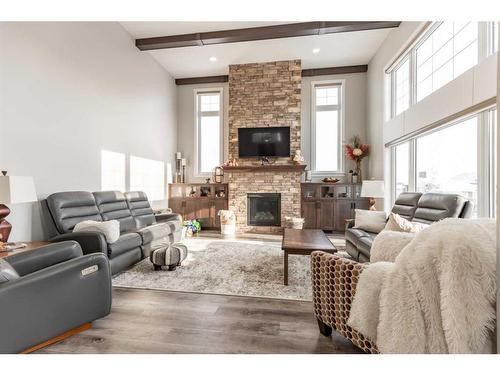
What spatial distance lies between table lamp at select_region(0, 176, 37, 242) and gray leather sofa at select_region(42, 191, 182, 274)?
0.43m

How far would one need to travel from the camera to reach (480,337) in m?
0.94

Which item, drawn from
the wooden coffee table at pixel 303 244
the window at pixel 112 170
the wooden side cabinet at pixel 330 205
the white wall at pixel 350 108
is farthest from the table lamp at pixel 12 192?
the white wall at pixel 350 108

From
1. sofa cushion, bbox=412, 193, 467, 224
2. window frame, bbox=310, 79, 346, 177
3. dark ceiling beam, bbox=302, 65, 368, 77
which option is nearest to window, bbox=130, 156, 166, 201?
window frame, bbox=310, 79, 346, 177

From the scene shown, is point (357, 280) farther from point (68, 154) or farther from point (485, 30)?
A: point (68, 154)

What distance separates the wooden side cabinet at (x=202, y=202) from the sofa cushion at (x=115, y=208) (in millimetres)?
2038

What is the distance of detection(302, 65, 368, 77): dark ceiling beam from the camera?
18.6 ft

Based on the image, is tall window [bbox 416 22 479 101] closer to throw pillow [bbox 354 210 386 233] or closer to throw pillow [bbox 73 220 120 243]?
throw pillow [bbox 354 210 386 233]

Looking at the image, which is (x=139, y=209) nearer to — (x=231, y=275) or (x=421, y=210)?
(x=231, y=275)

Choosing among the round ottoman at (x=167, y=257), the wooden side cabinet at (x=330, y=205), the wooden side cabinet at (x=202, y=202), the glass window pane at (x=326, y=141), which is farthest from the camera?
the glass window pane at (x=326, y=141)

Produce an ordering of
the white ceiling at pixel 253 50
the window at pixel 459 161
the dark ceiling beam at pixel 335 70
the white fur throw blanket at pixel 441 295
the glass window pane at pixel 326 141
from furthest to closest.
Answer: the glass window pane at pixel 326 141 < the dark ceiling beam at pixel 335 70 < the white ceiling at pixel 253 50 < the window at pixel 459 161 < the white fur throw blanket at pixel 441 295

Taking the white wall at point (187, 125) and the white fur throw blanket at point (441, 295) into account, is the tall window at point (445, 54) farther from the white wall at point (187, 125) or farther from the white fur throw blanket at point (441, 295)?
the white wall at point (187, 125)

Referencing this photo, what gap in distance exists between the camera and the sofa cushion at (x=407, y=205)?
307 cm

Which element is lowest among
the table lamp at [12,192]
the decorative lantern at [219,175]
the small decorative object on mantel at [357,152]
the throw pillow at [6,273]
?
the throw pillow at [6,273]
